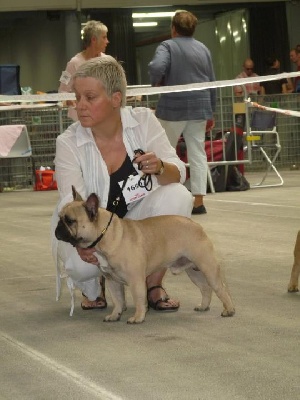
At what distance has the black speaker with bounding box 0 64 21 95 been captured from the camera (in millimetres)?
13406

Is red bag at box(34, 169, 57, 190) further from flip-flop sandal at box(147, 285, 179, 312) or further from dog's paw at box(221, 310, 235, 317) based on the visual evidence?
dog's paw at box(221, 310, 235, 317)

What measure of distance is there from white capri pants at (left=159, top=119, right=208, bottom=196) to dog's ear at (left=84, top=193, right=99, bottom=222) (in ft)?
16.0

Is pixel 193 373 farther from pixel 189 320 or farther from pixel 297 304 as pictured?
pixel 297 304

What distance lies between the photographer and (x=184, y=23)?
9266mm

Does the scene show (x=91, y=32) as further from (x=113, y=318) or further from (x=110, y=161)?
(x=113, y=318)

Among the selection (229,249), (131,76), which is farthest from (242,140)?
(131,76)

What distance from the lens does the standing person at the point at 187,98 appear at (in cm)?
910

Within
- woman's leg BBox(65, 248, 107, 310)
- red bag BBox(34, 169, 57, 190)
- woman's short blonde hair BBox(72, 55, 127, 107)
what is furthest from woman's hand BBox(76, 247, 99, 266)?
red bag BBox(34, 169, 57, 190)

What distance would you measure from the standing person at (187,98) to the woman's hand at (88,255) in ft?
15.5

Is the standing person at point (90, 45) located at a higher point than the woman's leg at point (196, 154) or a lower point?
higher

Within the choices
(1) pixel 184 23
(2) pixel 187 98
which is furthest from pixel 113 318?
(1) pixel 184 23

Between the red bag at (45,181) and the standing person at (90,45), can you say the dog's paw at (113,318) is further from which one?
the red bag at (45,181)

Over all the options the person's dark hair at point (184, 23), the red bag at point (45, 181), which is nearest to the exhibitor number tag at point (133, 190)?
the person's dark hair at point (184, 23)

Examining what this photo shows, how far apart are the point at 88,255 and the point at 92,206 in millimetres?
236
